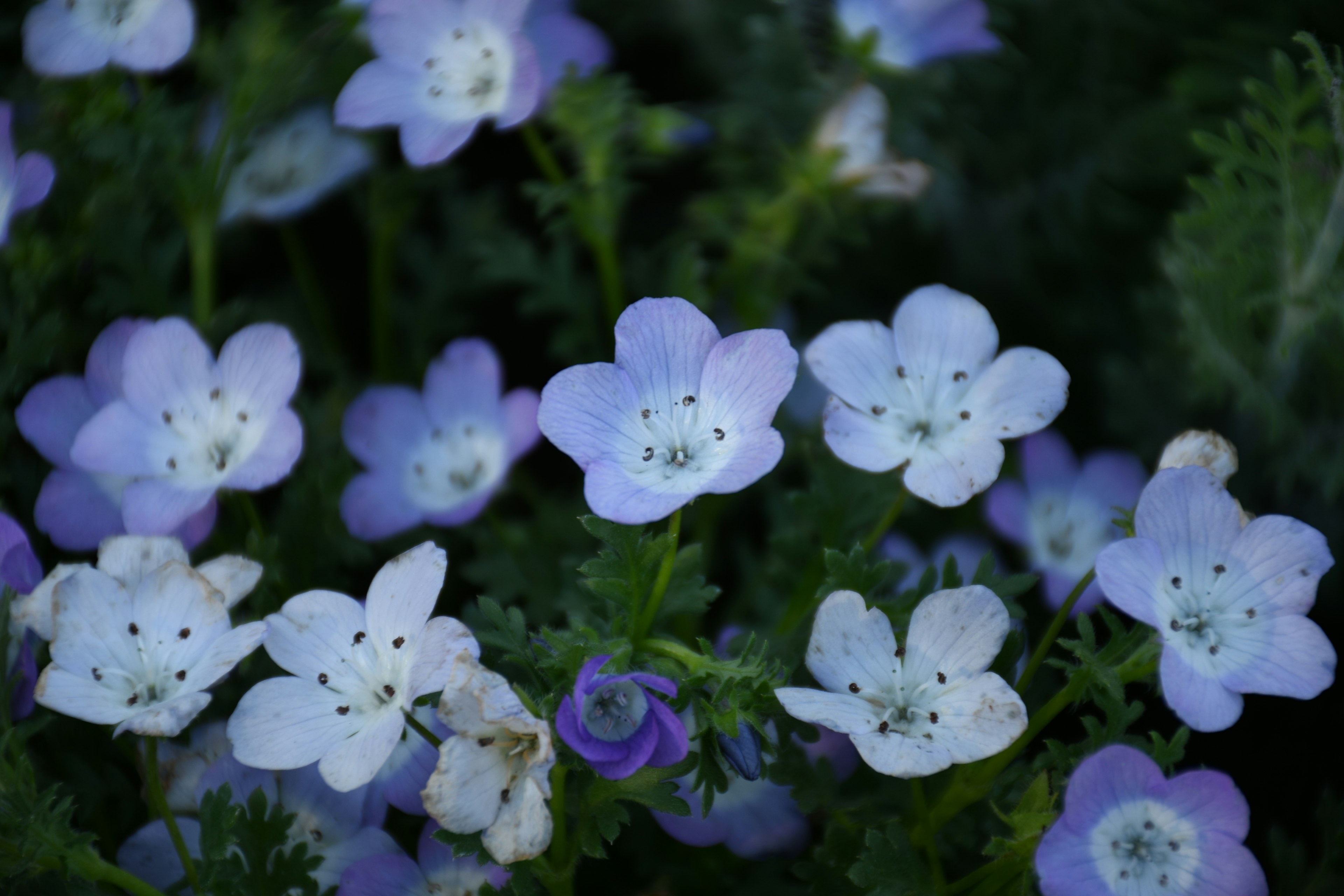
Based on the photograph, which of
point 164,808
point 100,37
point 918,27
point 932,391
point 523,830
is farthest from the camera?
point 918,27

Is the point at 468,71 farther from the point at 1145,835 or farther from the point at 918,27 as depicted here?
the point at 1145,835

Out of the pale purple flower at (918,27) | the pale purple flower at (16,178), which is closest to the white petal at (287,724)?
the pale purple flower at (16,178)

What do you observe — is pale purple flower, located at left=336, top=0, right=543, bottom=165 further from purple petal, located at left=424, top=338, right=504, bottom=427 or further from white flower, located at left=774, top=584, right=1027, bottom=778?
white flower, located at left=774, top=584, right=1027, bottom=778

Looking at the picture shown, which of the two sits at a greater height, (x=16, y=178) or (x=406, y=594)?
(x=16, y=178)

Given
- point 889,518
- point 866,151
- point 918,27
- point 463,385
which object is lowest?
point 463,385

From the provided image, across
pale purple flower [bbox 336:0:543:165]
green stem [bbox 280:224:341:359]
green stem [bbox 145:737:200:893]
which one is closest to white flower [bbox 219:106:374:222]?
green stem [bbox 280:224:341:359]

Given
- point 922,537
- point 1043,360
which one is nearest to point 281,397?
point 1043,360

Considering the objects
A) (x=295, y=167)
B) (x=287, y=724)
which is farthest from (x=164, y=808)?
(x=295, y=167)
